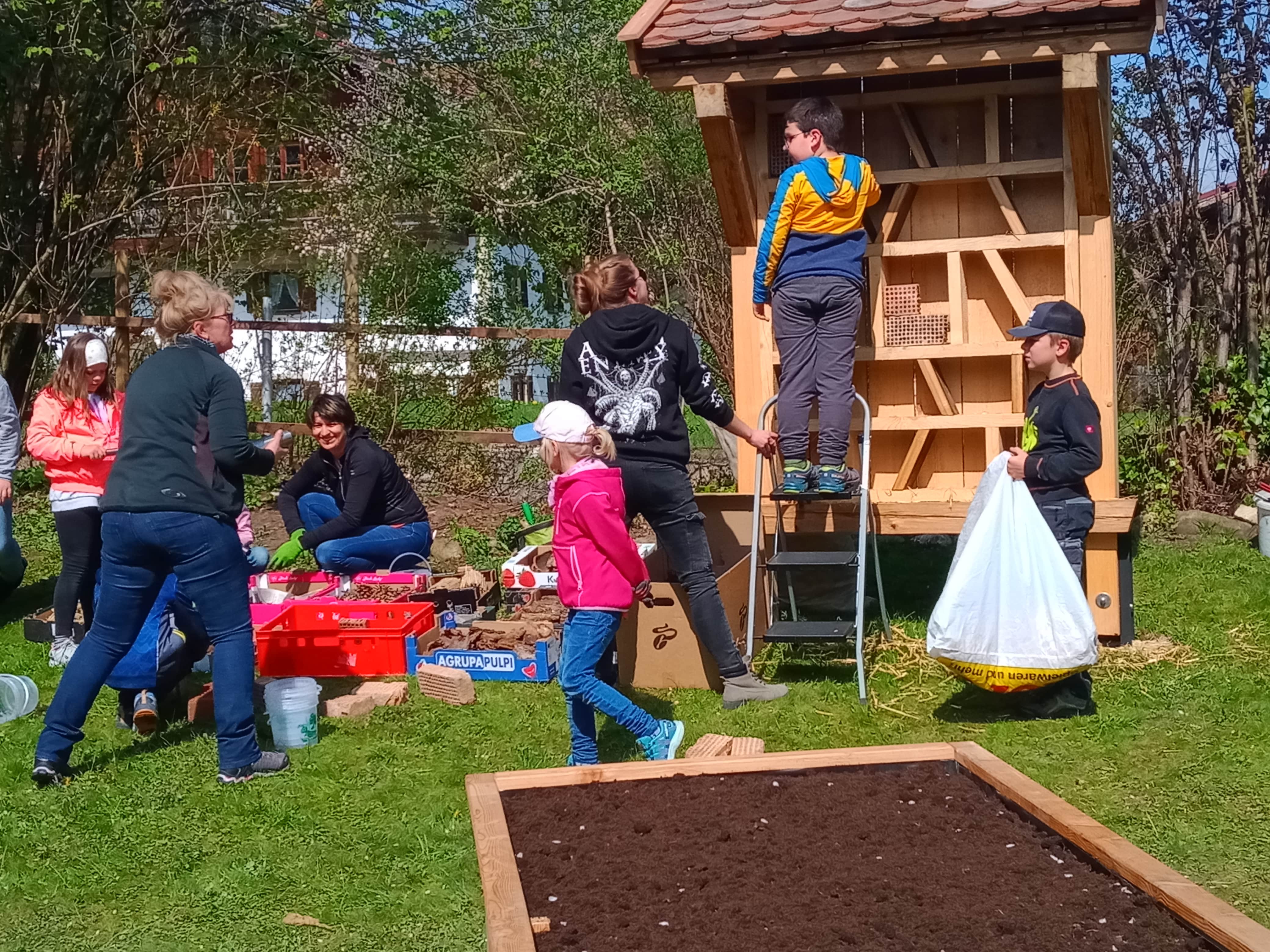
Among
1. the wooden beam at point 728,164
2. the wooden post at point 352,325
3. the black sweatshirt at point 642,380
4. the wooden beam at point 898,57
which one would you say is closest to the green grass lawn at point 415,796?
the black sweatshirt at point 642,380

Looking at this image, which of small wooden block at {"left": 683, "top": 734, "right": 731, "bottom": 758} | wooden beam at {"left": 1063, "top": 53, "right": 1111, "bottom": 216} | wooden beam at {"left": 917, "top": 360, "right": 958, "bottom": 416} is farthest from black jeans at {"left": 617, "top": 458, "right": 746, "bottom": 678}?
wooden beam at {"left": 1063, "top": 53, "right": 1111, "bottom": 216}

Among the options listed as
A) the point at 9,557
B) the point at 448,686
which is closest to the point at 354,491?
the point at 448,686

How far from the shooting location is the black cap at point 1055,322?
5637 mm

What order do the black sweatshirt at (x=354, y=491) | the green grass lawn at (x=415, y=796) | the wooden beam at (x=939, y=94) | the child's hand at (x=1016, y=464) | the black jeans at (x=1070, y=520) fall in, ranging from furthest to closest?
the black sweatshirt at (x=354, y=491) < the wooden beam at (x=939, y=94) < the black jeans at (x=1070, y=520) < the child's hand at (x=1016, y=464) < the green grass lawn at (x=415, y=796)

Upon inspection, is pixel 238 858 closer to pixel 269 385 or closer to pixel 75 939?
pixel 75 939

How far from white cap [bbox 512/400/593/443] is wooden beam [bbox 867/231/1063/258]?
291 cm

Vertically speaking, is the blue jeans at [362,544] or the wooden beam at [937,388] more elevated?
the wooden beam at [937,388]

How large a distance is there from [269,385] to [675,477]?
260 inches

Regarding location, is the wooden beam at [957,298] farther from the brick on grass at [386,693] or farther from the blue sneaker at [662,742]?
the brick on grass at [386,693]

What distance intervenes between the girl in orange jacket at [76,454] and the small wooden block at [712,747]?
→ 3.59m

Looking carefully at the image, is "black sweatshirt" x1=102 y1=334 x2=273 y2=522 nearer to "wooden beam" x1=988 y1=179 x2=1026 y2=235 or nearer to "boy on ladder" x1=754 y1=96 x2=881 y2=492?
"boy on ladder" x1=754 y1=96 x2=881 y2=492

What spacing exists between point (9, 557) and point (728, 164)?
4763 millimetres

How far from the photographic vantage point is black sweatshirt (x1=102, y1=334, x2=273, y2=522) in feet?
15.6

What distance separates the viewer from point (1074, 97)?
20.0ft
